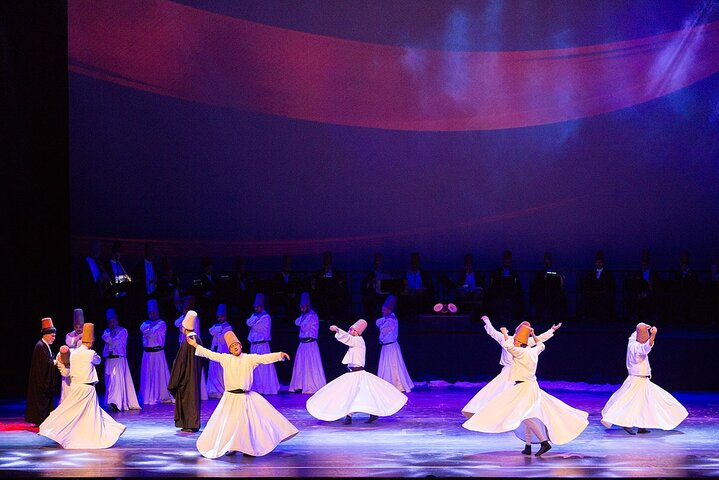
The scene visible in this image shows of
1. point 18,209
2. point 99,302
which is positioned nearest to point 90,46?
point 18,209

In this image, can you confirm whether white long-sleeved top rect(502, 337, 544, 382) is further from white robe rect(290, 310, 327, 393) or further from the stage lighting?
white robe rect(290, 310, 327, 393)

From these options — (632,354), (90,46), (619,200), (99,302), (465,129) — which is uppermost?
(90,46)

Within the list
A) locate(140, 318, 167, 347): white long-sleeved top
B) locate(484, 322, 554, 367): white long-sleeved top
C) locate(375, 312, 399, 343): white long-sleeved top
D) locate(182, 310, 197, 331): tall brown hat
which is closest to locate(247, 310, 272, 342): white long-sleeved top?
locate(140, 318, 167, 347): white long-sleeved top

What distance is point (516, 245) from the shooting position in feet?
51.9

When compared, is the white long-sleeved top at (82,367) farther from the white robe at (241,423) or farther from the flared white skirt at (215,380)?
the flared white skirt at (215,380)

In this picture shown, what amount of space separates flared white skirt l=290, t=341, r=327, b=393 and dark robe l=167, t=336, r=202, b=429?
3081 mm

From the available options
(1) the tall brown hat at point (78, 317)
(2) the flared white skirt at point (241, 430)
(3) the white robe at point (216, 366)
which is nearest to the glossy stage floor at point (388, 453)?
(2) the flared white skirt at point (241, 430)

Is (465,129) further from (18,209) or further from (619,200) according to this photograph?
(18,209)

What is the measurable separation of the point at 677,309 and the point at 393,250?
4533mm

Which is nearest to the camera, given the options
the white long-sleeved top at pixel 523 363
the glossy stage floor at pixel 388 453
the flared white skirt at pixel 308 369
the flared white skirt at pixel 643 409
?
the glossy stage floor at pixel 388 453

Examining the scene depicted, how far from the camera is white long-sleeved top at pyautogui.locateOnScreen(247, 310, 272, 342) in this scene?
1346cm

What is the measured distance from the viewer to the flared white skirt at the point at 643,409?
10141 millimetres

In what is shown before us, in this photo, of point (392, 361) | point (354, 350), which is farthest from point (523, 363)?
point (392, 361)

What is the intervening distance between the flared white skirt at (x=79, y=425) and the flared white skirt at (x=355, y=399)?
88.3 inches
